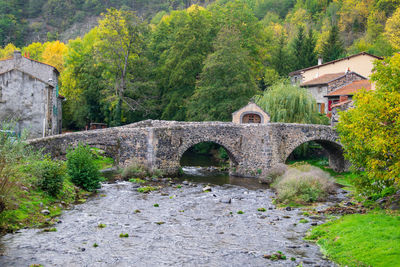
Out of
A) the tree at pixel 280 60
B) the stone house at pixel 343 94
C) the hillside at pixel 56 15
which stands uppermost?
the hillside at pixel 56 15

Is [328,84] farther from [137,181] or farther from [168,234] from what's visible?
[168,234]

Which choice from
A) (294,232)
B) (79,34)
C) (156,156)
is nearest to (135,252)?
(294,232)

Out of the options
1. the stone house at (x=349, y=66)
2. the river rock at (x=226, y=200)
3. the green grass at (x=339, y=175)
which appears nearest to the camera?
the river rock at (x=226, y=200)

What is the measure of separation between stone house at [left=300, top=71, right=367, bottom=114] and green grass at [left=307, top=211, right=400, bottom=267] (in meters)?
22.9

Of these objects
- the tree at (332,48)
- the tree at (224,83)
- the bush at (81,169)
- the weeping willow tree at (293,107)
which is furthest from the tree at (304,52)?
the bush at (81,169)

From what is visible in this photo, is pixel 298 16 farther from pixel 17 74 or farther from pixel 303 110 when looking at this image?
pixel 17 74

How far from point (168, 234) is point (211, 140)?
14.1 m

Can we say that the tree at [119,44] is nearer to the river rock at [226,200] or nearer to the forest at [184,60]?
the forest at [184,60]

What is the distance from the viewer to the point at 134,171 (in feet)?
86.9

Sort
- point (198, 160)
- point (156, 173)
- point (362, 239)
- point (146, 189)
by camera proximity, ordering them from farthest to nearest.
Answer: point (198, 160), point (156, 173), point (146, 189), point (362, 239)

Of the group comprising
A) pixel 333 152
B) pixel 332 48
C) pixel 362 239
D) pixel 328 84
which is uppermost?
pixel 332 48

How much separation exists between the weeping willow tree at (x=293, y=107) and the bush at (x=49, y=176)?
1945 cm

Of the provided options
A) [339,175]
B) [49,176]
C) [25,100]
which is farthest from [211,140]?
[25,100]

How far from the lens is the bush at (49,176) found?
18.4m
